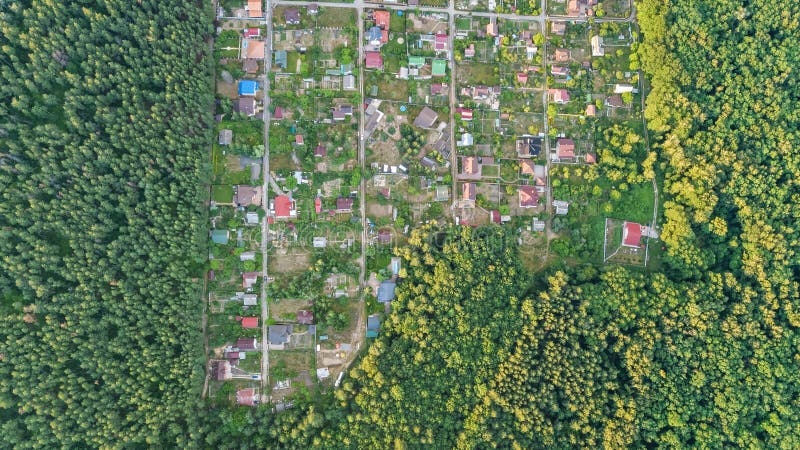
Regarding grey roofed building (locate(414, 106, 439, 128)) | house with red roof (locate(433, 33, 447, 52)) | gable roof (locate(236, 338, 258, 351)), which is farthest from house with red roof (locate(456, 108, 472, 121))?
gable roof (locate(236, 338, 258, 351))

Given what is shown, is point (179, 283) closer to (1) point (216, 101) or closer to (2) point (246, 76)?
(1) point (216, 101)

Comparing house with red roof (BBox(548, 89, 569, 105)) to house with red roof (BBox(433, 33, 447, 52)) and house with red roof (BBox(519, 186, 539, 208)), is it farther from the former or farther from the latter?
house with red roof (BBox(433, 33, 447, 52))

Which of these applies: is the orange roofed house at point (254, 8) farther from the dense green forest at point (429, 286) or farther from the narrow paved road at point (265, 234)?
the dense green forest at point (429, 286)

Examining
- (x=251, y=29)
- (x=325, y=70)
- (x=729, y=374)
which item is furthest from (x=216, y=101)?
(x=729, y=374)

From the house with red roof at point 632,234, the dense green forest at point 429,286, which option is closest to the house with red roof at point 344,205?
the dense green forest at point 429,286

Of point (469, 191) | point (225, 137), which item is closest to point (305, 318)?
point (225, 137)
